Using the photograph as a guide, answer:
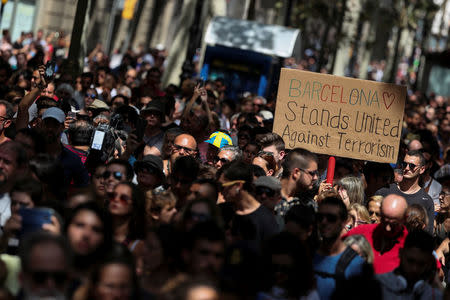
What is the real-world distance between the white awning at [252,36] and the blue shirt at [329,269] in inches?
508

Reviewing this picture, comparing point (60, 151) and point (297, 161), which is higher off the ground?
point (297, 161)

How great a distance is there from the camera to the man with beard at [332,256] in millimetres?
5867

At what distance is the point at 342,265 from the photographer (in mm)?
5934

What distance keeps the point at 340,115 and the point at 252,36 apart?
967cm

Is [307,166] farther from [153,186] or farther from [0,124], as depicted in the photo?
[0,124]

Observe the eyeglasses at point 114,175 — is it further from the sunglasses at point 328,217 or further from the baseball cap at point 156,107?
the baseball cap at point 156,107

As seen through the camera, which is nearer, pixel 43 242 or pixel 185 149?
pixel 43 242

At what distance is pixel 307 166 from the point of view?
747 centimetres

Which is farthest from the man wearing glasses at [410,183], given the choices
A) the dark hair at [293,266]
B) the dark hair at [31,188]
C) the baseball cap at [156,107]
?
the dark hair at [31,188]

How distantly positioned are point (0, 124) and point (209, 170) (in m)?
2.05

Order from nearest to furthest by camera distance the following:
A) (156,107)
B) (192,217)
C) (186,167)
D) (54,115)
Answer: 1. (192,217)
2. (186,167)
3. (54,115)
4. (156,107)

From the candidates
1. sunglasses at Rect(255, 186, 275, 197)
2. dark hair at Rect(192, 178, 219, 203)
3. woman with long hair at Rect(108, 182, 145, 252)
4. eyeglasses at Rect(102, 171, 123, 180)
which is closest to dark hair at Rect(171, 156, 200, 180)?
dark hair at Rect(192, 178, 219, 203)

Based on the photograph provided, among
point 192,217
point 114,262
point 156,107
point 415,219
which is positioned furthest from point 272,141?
point 114,262

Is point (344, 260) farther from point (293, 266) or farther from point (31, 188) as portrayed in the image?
point (31, 188)
